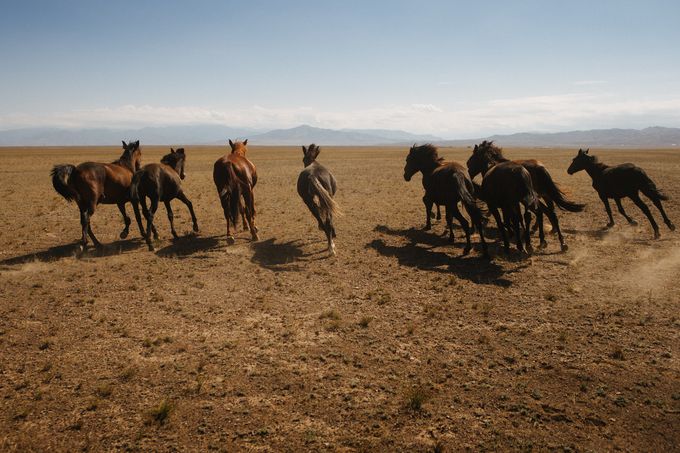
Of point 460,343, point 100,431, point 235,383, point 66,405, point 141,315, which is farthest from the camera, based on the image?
point 141,315

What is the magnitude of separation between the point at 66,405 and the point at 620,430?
5.98 m

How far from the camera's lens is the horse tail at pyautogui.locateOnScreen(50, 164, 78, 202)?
9375 millimetres

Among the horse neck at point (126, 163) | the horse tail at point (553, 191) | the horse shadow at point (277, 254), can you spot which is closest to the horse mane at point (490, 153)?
the horse tail at point (553, 191)

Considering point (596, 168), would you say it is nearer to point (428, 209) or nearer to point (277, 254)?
point (428, 209)

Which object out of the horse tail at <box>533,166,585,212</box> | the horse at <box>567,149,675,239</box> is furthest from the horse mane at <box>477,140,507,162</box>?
the horse at <box>567,149,675,239</box>

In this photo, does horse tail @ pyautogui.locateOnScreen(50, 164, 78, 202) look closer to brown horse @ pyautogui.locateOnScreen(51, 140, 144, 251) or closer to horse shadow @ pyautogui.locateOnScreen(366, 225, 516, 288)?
brown horse @ pyautogui.locateOnScreen(51, 140, 144, 251)

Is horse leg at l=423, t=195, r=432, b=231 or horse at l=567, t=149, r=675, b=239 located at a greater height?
horse at l=567, t=149, r=675, b=239

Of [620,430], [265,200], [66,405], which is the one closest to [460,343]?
[620,430]

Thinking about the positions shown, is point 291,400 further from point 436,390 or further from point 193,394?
point 436,390

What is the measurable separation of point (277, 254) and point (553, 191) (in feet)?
24.6

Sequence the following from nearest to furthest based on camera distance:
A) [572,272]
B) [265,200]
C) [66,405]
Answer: [66,405] < [572,272] < [265,200]

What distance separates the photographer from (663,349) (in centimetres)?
536

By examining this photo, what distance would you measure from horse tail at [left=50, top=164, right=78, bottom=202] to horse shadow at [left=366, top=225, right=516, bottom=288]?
772 cm

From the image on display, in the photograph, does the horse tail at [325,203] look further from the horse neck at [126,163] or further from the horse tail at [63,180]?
the horse tail at [63,180]
